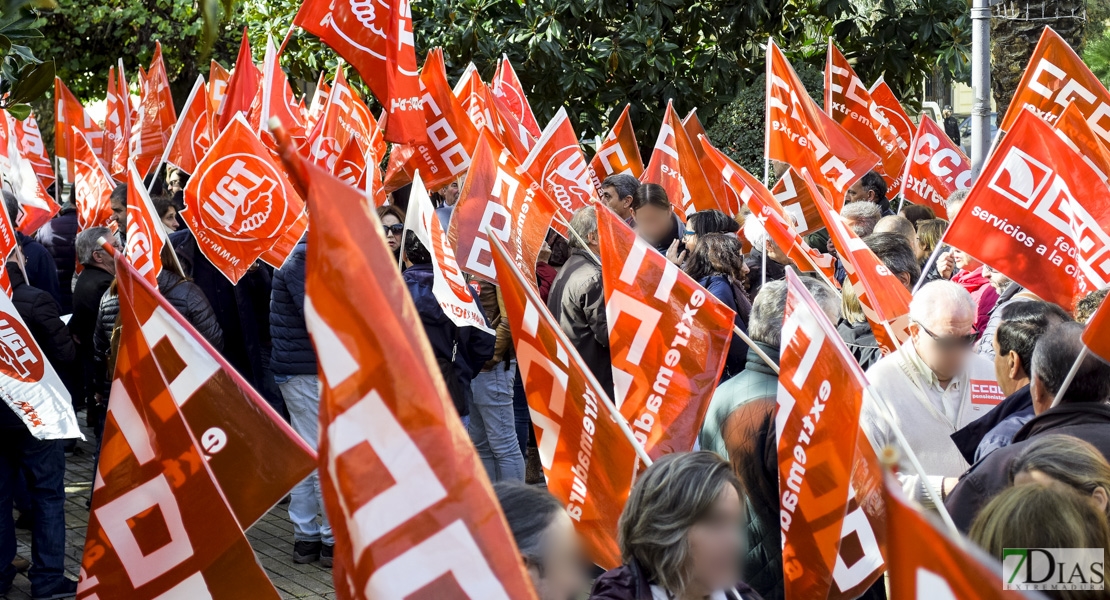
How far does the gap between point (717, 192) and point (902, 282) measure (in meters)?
4.09

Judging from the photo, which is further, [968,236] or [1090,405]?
[968,236]

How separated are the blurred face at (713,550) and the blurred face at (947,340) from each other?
167 centimetres

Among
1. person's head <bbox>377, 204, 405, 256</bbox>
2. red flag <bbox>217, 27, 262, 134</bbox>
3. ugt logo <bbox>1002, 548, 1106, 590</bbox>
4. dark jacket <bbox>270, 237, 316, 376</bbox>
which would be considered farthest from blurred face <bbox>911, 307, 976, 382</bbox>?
red flag <bbox>217, 27, 262, 134</bbox>

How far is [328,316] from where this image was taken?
1910 mm

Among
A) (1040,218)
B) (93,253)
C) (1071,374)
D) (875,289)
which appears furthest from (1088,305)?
(93,253)

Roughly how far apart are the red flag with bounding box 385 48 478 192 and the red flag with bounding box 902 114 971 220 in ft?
12.0

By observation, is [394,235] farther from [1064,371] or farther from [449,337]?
[1064,371]

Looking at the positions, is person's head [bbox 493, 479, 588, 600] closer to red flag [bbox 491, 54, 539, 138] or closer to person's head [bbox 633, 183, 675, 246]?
person's head [bbox 633, 183, 675, 246]

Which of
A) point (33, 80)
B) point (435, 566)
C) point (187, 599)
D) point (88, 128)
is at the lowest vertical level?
point (187, 599)

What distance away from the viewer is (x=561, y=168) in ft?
26.2

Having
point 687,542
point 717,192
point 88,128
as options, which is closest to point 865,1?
point 717,192

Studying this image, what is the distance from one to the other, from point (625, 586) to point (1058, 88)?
5.24 m

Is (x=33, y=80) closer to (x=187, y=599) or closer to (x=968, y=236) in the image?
(x=187, y=599)

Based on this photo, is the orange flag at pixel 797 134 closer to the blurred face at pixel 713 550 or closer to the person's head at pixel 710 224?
the person's head at pixel 710 224
